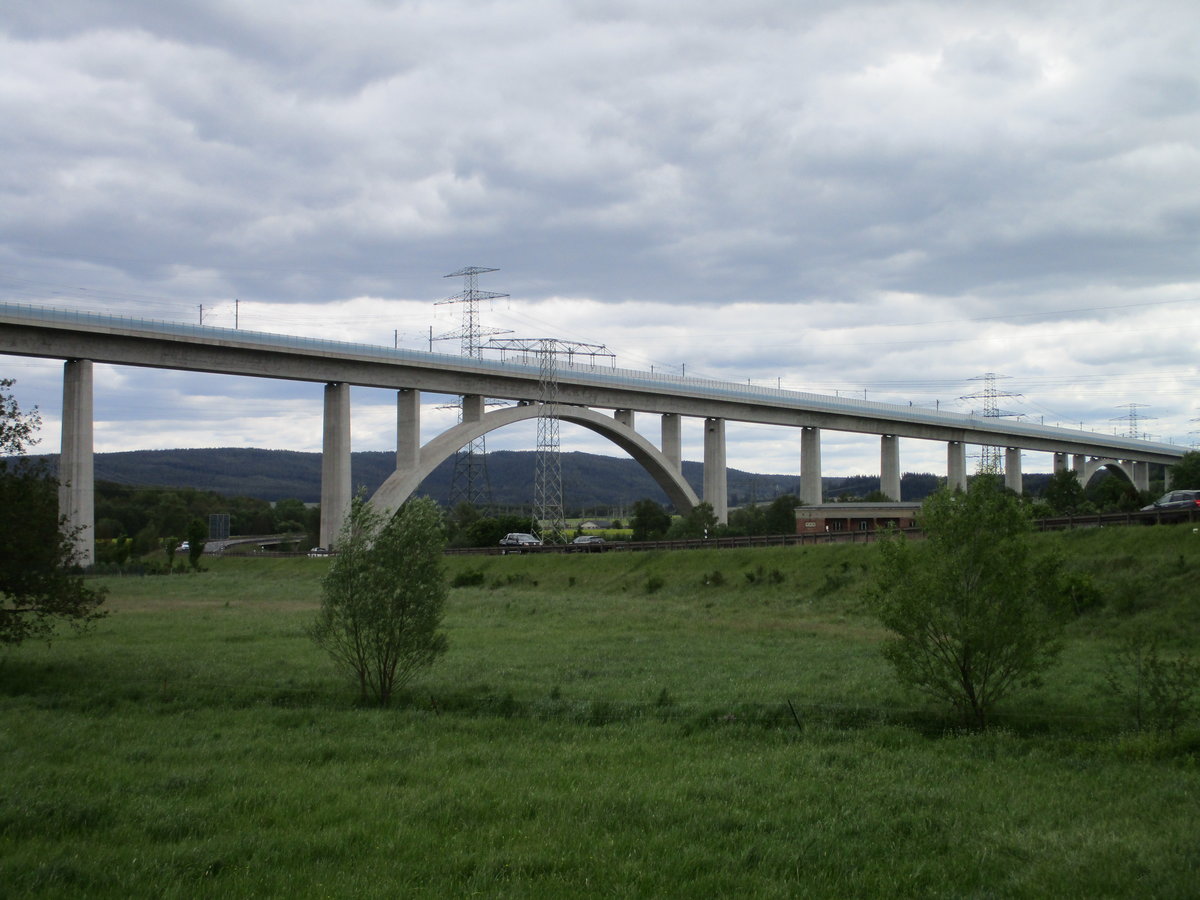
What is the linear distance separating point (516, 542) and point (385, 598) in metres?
60.8

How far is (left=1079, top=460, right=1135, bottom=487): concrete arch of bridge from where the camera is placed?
138m

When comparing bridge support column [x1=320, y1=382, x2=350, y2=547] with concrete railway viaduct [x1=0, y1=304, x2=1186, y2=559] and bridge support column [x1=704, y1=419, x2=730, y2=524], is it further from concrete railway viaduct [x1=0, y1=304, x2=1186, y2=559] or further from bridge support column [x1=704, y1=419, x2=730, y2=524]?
bridge support column [x1=704, y1=419, x2=730, y2=524]

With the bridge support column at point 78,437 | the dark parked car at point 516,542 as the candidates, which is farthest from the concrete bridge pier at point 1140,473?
the bridge support column at point 78,437

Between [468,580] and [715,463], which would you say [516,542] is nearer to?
[468,580]

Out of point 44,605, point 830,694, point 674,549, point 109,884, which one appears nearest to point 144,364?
point 674,549

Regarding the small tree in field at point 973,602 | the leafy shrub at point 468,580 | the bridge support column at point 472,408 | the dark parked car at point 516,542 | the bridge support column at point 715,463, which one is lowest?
the leafy shrub at point 468,580

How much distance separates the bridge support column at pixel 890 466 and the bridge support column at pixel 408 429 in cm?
5332

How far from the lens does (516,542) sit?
80.3 metres

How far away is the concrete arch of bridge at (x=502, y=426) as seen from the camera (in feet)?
251

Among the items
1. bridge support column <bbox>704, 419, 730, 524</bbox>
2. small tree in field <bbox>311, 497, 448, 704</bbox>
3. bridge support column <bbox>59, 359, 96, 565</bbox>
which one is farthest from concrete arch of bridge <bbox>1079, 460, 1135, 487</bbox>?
small tree in field <bbox>311, 497, 448, 704</bbox>

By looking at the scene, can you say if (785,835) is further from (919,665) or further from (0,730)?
(0,730)

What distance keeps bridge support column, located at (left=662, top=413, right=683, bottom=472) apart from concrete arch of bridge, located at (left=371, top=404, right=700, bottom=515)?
716mm

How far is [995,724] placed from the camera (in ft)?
54.4

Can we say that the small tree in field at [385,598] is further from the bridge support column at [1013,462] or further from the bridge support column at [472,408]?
the bridge support column at [1013,462]
